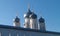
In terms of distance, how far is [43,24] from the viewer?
21.1m

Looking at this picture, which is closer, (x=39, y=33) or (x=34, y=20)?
(x=39, y=33)

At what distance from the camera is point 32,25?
22.8 metres

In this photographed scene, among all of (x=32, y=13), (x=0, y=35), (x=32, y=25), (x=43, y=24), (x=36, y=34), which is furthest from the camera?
(x=32, y=13)

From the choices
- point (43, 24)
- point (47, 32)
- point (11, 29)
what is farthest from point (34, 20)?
point (11, 29)

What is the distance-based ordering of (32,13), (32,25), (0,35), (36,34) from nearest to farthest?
(0,35) → (36,34) → (32,25) → (32,13)

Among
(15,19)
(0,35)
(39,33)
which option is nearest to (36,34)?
(39,33)

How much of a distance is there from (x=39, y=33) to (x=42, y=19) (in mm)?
4471

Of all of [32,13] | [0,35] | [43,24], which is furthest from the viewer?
[32,13]

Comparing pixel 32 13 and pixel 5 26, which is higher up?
pixel 32 13

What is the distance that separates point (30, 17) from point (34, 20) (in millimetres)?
850

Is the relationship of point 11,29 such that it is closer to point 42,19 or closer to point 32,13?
point 42,19

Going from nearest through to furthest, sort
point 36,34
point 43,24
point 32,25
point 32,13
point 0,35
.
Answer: point 0,35 → point 36,34 → point 43,24 → point 32,25 → point 32,13

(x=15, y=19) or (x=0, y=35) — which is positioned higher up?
(x=15, y=19)

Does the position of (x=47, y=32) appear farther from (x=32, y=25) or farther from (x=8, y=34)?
(x=32, y=25)
